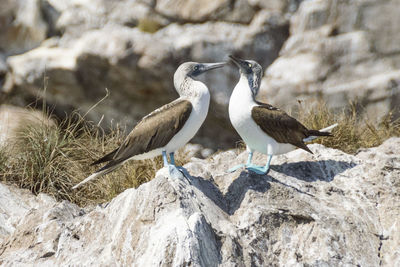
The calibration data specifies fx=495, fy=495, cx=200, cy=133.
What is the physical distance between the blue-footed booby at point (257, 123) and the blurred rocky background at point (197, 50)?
4.21 meters

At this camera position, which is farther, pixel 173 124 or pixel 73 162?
pixel 73 162

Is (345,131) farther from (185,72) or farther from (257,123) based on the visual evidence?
(185,72)

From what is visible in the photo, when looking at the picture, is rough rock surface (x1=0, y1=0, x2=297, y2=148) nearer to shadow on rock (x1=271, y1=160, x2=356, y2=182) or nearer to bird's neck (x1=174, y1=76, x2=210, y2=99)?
shadow on rock (x1=271, y1=160, x2=356, y2=182)

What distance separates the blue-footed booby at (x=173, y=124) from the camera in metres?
5.05

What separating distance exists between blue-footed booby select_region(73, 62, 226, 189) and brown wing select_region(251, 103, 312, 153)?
579 millimetres

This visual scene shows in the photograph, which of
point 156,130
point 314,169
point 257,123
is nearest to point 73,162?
point 156,130

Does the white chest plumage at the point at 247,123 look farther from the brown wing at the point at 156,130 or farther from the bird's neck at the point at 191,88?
the brown wing at the point at 156,130

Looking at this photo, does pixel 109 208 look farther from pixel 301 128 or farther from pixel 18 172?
pixel 18 172

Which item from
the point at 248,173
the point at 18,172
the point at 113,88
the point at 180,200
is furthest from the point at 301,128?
the point at 113,88

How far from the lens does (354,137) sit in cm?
786

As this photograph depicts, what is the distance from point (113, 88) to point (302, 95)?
3.99m

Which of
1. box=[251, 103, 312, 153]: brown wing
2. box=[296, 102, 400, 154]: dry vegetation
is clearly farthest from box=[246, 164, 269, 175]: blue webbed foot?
box=[296, 102, 400, 154]: dry vegetation

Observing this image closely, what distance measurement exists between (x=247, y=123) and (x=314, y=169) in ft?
3.47

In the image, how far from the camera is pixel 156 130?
512 centimetres
